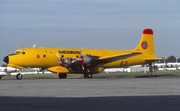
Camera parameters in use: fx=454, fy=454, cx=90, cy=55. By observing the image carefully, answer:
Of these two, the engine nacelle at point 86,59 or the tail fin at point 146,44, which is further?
the tail fin at point 146,44

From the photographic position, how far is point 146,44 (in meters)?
56.1

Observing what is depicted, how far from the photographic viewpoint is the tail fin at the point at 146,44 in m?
55.9

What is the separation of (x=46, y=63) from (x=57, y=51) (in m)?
1.94

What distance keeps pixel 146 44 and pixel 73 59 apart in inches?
460

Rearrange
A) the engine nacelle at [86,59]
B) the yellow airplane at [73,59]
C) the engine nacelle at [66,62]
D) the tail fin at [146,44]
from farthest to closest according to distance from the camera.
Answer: the tail fin at [146,44] → the engine nacelle at [86,59] → the engine nacelle at [66,62] → the yellow airplane at [73,59]

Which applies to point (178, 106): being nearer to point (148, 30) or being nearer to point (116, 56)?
point (116, 56)

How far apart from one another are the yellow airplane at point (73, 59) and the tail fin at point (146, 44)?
20.9 inches

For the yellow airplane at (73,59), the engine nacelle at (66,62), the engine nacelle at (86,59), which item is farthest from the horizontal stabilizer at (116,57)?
the engine nacelle at (66,62)

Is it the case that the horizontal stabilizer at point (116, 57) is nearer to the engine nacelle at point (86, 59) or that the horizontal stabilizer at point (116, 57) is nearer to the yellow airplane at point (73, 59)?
the yellow airplane at point (73, 59)

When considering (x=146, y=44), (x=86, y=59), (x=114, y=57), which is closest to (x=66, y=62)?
(x=86, y=59)

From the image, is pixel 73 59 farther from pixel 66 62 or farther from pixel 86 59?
pixel 86 59

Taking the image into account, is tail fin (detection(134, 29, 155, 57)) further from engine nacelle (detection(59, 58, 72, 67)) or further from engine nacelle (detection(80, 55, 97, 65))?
engine nacelle (detection(59, 58, 72, 67))

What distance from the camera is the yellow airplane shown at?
46562 millimetres

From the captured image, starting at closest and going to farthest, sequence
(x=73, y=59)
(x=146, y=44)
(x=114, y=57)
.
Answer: (x=73, y=59) → (x=114, y=57) → (x=146, y=44)
